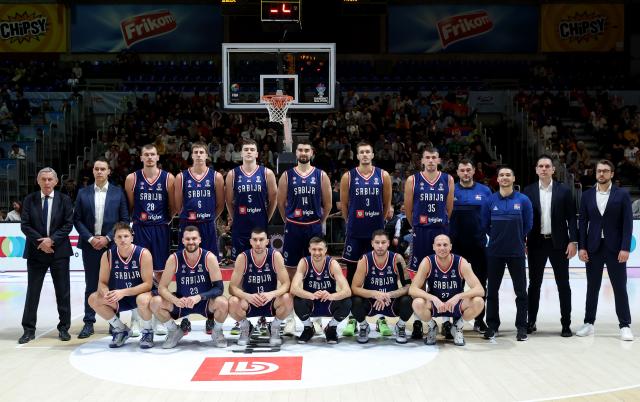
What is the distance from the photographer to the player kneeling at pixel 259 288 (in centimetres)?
770

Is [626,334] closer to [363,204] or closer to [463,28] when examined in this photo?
[363,204]

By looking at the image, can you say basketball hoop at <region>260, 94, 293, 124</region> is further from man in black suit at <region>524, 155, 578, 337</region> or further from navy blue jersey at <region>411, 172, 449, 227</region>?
man in black suit at <region>524, 155, 578, 337</region>

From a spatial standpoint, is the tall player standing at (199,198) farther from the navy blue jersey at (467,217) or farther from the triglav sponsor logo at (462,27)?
the triglav sponsor logo at (462,27)

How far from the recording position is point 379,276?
8016 mm

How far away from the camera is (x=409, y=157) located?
1900 centimetres

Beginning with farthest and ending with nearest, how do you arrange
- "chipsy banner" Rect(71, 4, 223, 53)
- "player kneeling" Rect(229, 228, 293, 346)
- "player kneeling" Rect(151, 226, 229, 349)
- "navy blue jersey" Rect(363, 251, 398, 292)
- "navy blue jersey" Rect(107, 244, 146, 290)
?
1. "chipsy banner" Rect(71, 4, 223, 53)
2. "navy blue jersey" Rect(363, 251, 398, 292)
3. "navy blue jersey" Rect(107, 244, 146, 290)
4. "player kneeling" Rect(229, 228, 293, 346)
5. "player kneeling" Rect(151, 226, 229, 349)

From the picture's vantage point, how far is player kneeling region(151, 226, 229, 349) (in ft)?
24.8

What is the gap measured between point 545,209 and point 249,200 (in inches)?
128

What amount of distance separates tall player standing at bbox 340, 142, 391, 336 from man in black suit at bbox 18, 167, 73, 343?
10.0 feet

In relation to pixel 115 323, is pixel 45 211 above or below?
above

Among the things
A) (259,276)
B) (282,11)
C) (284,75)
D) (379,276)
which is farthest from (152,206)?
(282,11)

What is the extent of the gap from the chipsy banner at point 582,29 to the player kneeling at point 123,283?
21274mm

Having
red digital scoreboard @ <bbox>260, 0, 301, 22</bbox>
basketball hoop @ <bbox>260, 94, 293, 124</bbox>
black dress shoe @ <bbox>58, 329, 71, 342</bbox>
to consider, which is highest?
red digital scoreboard @ <bbox>260, 0, 301, 22</bbox>

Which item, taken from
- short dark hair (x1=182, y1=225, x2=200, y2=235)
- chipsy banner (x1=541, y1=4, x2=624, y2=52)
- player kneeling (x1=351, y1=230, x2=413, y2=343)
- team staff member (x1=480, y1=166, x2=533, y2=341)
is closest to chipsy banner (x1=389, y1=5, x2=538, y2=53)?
chipsy banner (x1=541, y1=4, x2=624, y2=52)
